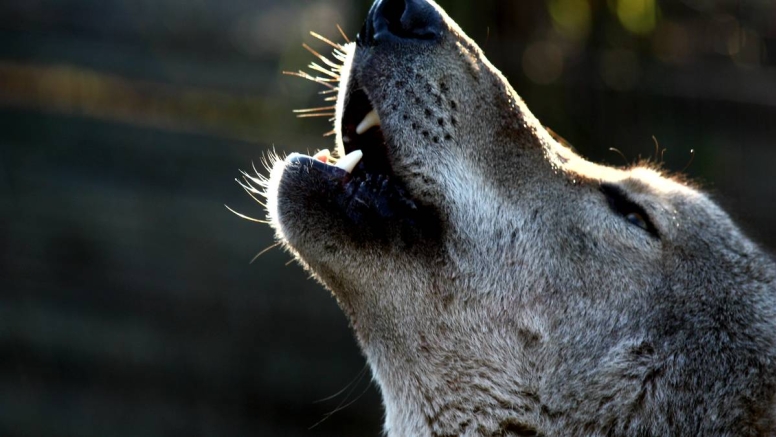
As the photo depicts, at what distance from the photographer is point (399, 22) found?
301 centimetres

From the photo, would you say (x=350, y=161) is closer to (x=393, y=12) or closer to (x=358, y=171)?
(x=358, y=171)

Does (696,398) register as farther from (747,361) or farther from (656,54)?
(656,54)

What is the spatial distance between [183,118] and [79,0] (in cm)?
134

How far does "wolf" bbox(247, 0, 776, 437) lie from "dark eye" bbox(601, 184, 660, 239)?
0.07 meters

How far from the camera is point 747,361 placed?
9.72ft

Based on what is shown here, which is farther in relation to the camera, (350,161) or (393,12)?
(393,12)

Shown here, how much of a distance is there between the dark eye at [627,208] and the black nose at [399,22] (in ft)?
2.91

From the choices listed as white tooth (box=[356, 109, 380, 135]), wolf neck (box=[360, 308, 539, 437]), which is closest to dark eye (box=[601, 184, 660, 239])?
wolf neck (box=[360, 308, 539, 437])

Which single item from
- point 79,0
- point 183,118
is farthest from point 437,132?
point 79,0

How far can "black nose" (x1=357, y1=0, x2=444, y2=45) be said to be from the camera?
9.80 feet

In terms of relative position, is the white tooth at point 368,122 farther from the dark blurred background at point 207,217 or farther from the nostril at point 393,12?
the dark blurred background at point 207,217

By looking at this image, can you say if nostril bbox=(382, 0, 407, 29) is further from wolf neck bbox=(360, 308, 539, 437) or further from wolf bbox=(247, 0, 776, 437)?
wolf neck bbox=(360, 308, 539, 437)

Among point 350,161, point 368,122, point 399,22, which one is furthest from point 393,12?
point 350,161

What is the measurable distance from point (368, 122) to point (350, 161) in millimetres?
187
